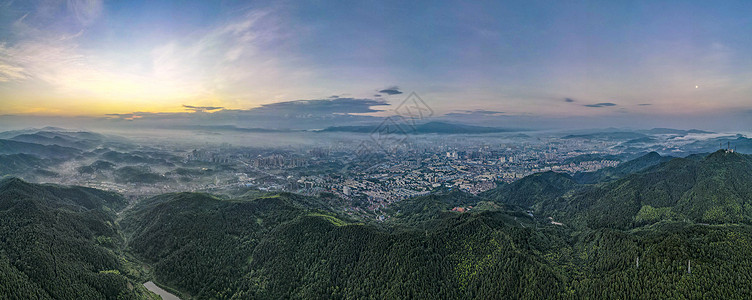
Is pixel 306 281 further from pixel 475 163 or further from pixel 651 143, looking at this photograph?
pixel 651 143

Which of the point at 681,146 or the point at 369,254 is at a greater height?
the point at 681,146

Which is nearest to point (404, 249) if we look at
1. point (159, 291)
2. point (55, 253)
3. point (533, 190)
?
point (159, 291)

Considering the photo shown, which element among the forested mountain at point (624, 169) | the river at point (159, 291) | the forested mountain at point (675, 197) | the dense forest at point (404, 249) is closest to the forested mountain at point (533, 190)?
the forested mountain at point (675, 197)

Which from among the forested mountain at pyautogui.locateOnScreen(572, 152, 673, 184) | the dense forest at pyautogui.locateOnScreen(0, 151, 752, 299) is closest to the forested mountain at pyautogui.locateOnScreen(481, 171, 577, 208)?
the dense forest at pyautogui.locateOnScreen(0, 151, 752, 299)

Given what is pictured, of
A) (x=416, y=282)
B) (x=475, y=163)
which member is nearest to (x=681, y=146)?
(x=475, y=163)

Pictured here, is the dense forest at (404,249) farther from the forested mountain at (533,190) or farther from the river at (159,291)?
the forested mountain at (533,190)

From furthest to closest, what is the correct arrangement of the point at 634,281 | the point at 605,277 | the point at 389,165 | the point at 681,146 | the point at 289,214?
the point at 681,146, the point at 389,165, the point at 289,214, the point at 605,277, the point at 634,281
